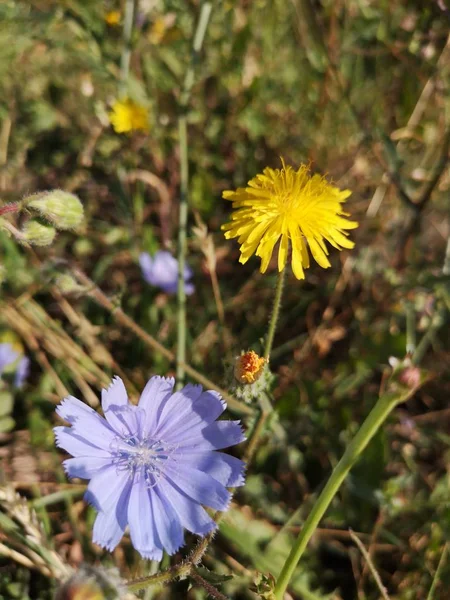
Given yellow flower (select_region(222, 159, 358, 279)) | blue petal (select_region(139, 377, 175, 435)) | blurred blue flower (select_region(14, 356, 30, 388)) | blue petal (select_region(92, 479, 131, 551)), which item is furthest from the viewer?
blurred blue flower (select_region(14, 356, 30, 388))

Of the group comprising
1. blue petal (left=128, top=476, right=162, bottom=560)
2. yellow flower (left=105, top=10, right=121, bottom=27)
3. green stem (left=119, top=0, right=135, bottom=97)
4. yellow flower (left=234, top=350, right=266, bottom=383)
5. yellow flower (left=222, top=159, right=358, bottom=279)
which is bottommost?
blue petal (left=128, top=476, right=162, bottom=560)

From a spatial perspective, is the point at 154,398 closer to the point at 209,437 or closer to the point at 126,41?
the point at 209,437

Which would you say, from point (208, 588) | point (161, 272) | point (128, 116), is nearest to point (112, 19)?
point (128, 116)

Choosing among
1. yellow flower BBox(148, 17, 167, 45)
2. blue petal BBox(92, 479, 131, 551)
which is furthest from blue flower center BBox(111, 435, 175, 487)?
yellow flower BBox(148, 17, 167, 45)

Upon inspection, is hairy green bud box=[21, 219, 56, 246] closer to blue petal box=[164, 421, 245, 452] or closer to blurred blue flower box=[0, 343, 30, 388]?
blue petal box=[164, 421, 245, 452]

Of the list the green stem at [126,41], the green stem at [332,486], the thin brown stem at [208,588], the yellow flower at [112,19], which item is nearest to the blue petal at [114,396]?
the thin brown stem at [208,588]

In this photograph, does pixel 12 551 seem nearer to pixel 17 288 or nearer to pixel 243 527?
pixel 243 527

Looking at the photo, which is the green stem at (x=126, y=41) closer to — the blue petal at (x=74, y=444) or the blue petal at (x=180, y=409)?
the blue petal at (x=180, y=409)

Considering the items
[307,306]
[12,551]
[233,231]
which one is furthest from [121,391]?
[307,306]
